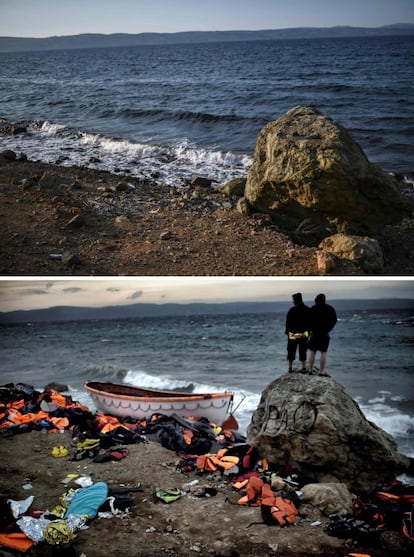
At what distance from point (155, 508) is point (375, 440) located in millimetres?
1997

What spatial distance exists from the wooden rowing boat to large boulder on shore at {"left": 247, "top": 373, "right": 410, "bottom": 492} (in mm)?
1232

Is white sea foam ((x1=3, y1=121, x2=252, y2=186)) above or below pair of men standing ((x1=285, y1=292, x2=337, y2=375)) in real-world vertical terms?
above

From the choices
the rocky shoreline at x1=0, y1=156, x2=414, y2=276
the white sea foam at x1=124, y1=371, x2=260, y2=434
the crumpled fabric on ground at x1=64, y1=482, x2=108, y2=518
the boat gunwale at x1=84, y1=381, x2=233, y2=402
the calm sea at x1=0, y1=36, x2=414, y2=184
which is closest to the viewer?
the crumpled fabric on ground at x1=64, y1=482, x2=108, y2=518

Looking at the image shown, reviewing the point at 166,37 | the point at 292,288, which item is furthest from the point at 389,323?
the point at 166,37

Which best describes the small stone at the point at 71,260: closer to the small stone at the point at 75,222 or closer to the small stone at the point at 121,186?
the small stone at the point at 75,222

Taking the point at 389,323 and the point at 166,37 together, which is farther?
the point at 166,37

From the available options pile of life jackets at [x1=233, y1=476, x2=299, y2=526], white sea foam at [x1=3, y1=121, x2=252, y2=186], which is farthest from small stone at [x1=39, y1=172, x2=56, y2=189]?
pile of life jackets at [x1=233, y1=476, x2=299, y2=526]

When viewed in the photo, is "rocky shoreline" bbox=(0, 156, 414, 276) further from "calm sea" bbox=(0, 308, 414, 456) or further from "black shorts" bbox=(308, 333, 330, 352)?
"calm sea" bbox=(0, 308, 414, 456)

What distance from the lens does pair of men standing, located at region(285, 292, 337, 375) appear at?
18.6 ft

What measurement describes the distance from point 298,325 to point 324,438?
1.04 m

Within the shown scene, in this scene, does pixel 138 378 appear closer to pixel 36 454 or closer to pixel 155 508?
pixel 36 454

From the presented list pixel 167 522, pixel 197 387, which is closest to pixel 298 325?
pixel 167 522

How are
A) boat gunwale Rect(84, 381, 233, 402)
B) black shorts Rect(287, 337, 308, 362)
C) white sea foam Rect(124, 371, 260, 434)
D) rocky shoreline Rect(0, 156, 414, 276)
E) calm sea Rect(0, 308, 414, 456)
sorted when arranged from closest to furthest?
black shorts Rect(287, 337, 308, 362) → rocky shoreline Rect(0, 156, 414, 276) → boat gunwale Rect(84, 381, 233, 402) → calm sea Rect(0, 308, 414, 456) → white sea foam Rect(124, 371, 260, 434)

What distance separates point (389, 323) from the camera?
272 inches
